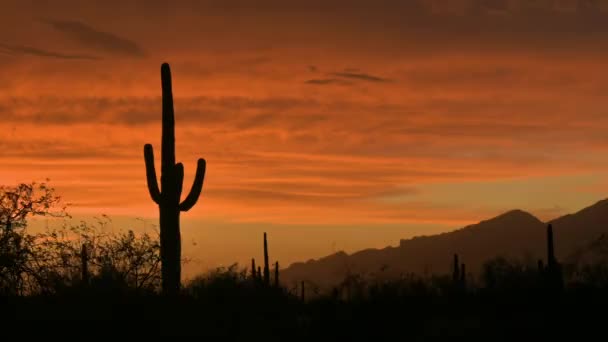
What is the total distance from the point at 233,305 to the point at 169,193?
4.69m

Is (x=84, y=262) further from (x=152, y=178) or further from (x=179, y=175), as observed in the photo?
(x=179, y=175)

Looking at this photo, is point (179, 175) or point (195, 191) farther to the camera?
point (195, 191)

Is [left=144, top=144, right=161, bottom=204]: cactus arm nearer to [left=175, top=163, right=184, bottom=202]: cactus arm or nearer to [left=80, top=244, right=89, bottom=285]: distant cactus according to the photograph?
[left=175, top=163, right=184, bottom=202]: cactus arm

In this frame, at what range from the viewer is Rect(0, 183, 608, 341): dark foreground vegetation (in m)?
17.4

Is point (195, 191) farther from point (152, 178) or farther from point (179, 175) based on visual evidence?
point (152, 178)

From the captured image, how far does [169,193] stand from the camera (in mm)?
24844

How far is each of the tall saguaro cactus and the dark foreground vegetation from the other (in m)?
0.65

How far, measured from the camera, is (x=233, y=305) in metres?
21.2

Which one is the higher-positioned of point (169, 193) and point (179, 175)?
point (179, 175)

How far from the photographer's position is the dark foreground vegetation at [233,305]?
1744 cm

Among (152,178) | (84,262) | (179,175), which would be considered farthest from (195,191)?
(84,262)

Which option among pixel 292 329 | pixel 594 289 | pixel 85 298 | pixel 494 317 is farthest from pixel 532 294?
pixel 85 298

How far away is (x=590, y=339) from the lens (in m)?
17.6

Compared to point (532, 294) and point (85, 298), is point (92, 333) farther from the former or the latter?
point (532, 294)
